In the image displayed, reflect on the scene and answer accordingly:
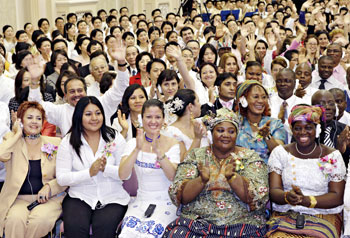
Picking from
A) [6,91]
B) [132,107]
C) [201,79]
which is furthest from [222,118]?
[6,91]

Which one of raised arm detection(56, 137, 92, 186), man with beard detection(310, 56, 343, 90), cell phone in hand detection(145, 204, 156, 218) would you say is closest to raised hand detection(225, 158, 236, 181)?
cell phone in hand detection(145, 204, 156, 218)

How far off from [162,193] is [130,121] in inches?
45.6

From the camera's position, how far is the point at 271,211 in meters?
4.41

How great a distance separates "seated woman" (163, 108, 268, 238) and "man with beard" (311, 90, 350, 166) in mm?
809

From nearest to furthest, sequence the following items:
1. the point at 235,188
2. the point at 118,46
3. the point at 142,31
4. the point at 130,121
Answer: the point at 235,188
the point at 130,121
the point at 118,46
the point at 142,31

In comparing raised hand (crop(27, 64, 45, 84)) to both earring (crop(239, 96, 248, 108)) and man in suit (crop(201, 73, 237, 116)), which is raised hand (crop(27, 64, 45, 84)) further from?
earring (crop(239, 96, 248, 108))

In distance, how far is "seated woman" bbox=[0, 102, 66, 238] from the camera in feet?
14.2

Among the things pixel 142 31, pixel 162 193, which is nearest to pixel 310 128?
pixel 162 193

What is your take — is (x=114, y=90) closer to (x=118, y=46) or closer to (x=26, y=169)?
(x=118, y=46)

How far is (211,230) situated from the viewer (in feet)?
13.0

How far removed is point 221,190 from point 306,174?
0.63 meters

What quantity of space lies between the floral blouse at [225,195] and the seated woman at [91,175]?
1.95 ft

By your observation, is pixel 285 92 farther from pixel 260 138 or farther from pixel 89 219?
pixel 89 219

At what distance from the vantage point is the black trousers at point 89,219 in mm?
4273
